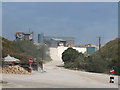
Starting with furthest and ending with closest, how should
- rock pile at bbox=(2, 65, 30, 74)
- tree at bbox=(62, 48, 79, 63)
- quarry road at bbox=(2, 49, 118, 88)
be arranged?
tree at bbox=(62, 48, 79, 63), rock pile at bbox=(2, 65, 30, 74), quarry road at bbox=(2, 49, 118, 88)

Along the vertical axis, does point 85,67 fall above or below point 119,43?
below

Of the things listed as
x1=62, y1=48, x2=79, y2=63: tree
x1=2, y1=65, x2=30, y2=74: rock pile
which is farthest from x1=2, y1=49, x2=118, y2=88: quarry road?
x1=62, y1=48, x2=79, y2=63: tree

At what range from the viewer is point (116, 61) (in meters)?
43.2

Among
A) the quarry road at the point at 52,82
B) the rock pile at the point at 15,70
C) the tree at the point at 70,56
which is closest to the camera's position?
the quarry road at the point at 52,82

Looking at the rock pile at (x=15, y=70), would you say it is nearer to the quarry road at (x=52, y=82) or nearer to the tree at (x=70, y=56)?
the quarry road at (x=52, y=82)

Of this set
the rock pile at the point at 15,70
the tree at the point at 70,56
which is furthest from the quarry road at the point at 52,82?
the tree at the point at 70,56

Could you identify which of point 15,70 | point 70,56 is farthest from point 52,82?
point 70,56

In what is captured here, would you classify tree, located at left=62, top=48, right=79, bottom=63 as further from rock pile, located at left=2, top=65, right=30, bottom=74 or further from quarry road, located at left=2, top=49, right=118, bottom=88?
quarry road, located at left=2, top=49, right=118, bottom=88

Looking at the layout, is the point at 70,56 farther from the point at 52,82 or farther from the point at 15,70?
the point at 52,82

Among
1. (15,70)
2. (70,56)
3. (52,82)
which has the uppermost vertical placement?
(70,56)

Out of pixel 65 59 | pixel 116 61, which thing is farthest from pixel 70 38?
pixel 116 61

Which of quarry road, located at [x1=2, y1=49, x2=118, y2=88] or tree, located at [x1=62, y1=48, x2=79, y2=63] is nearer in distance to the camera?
quarry road, located at [x1=2, y1=49, x2=118, y2=88]

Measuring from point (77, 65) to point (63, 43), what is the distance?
9789 cm

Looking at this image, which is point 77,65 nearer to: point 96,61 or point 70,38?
point 96,61
